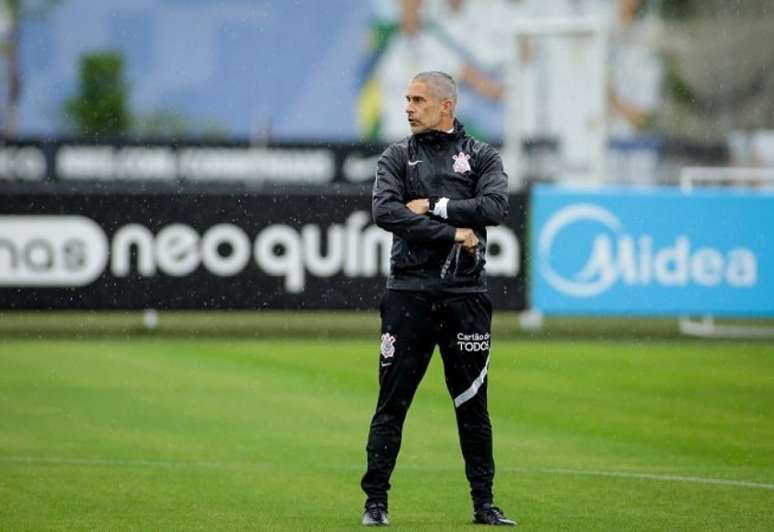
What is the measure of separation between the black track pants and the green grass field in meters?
0.40

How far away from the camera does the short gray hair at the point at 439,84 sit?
379 inches

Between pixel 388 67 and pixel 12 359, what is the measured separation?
6761 centimetres

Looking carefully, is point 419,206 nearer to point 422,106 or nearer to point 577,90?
point 422,106

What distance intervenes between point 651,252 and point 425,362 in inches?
591

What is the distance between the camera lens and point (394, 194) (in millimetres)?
9688

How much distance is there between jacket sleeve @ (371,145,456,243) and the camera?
9.53m

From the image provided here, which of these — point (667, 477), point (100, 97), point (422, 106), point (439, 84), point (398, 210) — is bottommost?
point (667, 477)

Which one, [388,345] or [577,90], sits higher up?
[577,90]

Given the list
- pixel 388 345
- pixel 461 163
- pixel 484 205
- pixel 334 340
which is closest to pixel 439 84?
pixel 461 163

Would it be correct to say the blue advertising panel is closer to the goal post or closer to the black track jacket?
the goal post

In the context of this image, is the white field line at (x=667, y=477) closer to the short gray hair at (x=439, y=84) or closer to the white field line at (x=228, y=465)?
the white field line at (x=228, y=465)

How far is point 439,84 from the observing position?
379 inches

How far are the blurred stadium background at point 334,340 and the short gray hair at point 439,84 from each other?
90.8 inches

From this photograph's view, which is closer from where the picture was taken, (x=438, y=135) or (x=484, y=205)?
(x=484, y=205)
